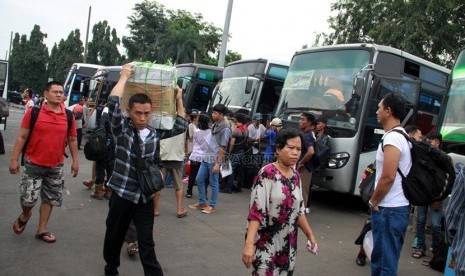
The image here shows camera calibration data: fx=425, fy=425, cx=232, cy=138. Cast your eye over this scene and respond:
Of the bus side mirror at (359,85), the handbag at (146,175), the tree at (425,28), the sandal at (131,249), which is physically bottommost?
the sandal at (131,249)

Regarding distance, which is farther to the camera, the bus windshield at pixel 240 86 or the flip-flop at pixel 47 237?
the bus windshield at pixel 240 86

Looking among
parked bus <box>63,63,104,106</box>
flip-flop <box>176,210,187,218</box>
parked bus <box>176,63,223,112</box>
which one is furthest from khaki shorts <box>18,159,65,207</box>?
parked bus <box>63,63,104,106</box>

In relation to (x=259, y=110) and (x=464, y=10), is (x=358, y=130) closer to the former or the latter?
(x=259, y=110)

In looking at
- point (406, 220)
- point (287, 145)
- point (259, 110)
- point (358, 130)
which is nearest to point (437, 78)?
point (358, 130)

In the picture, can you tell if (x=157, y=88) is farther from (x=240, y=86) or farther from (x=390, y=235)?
(x=240, y=86)

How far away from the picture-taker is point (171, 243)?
5.39 metres

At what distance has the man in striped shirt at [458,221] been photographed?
3.02 metres

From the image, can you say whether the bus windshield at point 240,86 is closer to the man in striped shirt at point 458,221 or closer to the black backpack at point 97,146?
the black backpack at point 97,146

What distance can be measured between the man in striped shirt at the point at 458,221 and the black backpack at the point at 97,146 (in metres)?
4.41

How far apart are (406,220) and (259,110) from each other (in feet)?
25.7

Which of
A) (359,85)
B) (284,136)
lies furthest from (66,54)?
(284,136)

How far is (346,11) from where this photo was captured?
901 inches

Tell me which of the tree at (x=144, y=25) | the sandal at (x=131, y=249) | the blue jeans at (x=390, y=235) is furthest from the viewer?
the tree at (x=144, y=25)

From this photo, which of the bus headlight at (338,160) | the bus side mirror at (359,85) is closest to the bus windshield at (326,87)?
the bus side mirror at (359,85)
